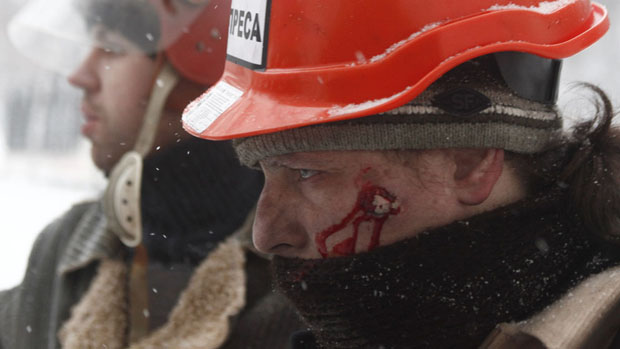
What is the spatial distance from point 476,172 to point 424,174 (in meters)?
0.12

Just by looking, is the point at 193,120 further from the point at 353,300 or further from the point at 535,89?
the point at 535,89

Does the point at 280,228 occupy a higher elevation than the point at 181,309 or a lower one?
higher

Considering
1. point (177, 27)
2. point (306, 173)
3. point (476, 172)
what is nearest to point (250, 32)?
point (306, 173)

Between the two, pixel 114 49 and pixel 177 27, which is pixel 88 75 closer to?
pixel 114 49

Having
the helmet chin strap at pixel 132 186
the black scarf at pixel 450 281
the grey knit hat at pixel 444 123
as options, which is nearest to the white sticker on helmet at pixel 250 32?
the grey knit hat at pixel 444 123

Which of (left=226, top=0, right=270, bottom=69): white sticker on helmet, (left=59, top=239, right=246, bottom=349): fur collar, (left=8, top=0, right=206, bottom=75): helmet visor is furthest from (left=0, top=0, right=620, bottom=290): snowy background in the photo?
(left=226, top=0, right=270, bottom=69): white sticker on helmet

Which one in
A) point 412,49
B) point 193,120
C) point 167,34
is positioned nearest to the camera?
point 412,49

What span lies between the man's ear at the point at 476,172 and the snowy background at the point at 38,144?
460 centimetres

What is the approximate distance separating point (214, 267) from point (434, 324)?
4.13 feet

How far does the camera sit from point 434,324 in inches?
68.4

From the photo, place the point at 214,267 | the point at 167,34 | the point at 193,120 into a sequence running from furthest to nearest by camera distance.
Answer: the point at 167,34, the point at 214,267, the point at 193,120

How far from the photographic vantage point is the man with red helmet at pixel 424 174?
A: 1.65 m

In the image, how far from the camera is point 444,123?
1.67 metres

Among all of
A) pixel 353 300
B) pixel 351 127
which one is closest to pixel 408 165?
pixel 351 127
